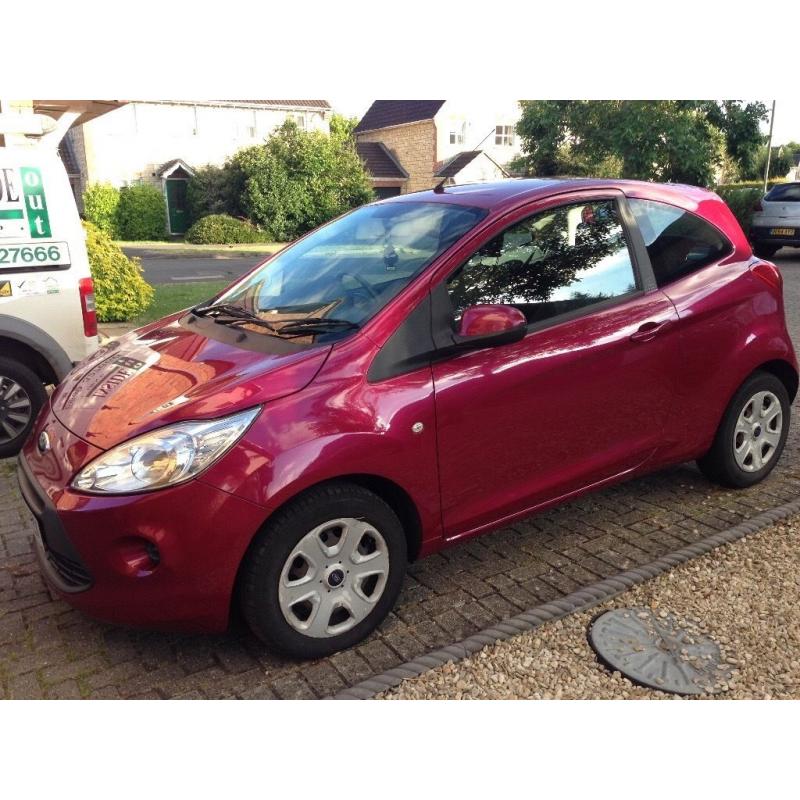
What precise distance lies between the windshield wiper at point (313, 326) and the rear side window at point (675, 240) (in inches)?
67.3

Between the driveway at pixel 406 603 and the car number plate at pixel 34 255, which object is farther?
the car number plate at pixel 34 255

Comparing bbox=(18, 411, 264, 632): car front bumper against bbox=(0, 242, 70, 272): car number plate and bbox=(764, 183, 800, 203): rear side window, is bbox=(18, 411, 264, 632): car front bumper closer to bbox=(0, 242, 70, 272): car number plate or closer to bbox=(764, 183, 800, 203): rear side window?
bbox=(0, 242, 70, 272): car number plate

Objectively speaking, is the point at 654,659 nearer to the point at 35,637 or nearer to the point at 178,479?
the point at 178,479

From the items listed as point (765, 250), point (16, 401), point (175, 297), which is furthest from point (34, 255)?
point (765, 250)

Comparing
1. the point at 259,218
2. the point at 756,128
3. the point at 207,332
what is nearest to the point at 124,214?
the point at 259,218

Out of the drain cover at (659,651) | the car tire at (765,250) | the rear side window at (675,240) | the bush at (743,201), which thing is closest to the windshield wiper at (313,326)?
the drain cover at (659,651)

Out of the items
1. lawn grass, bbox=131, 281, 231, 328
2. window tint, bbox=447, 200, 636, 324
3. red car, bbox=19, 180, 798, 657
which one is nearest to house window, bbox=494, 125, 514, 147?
lawn grass, bbox=131, 281, 231, 328

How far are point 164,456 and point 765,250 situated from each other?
18272mm

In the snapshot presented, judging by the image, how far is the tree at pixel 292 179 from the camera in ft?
99.6

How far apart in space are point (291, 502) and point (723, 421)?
2.64 meters

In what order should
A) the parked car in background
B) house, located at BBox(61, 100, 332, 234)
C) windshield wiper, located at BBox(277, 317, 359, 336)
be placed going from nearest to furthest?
1. windshield wiper, located at BBox(277, 317, 359, 336)
2. the parked car in background
3. house, located at BBox(61, 100, 332, 234)

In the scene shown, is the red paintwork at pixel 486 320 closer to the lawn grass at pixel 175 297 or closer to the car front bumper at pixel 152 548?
the car front bumper at pixel 152 548

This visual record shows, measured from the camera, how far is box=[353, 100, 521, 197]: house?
39.9m

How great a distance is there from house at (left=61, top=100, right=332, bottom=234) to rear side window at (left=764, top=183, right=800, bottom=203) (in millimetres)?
21274
